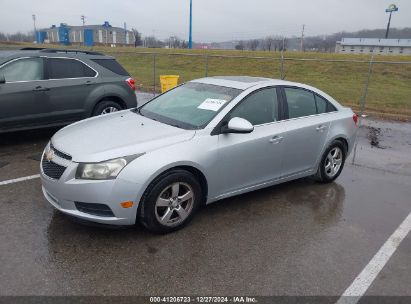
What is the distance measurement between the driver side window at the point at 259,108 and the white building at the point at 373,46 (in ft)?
282

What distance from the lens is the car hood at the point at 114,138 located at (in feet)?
11.8

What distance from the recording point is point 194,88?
16.7 ft

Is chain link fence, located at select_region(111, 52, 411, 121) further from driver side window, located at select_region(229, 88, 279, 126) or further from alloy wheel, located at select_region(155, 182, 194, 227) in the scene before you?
alloy wheel, located at select_region(155, 182, 194, 227)

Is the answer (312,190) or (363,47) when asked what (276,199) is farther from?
(363,47)

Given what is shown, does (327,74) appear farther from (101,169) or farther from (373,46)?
(373,46)

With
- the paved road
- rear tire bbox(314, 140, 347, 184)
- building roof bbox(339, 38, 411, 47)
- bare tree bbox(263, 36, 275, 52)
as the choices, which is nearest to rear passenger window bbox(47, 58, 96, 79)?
the paved road

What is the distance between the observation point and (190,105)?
466 centimetres

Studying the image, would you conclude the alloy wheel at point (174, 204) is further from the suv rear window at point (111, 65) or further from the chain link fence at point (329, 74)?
the chain link fence at point (329, 74)

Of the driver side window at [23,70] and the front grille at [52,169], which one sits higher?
the driver side window at [23,70]

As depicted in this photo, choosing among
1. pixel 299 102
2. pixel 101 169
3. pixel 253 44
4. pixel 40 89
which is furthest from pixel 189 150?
pixel 253 44

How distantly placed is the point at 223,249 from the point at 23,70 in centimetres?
516

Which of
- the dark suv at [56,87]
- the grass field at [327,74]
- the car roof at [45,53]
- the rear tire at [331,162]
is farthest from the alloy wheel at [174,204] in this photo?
the grass field at [327,74]

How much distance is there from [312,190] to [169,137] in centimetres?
250

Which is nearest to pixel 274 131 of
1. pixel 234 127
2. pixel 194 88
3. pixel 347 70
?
pixel 234 127
